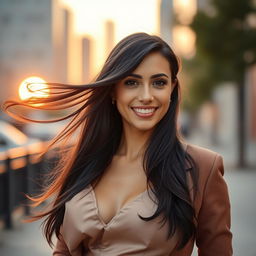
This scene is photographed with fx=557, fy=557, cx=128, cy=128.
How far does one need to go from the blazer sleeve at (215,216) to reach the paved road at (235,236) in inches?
166

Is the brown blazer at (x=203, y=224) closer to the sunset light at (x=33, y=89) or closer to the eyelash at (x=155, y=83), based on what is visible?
the eyelash at (x=155, y=83)


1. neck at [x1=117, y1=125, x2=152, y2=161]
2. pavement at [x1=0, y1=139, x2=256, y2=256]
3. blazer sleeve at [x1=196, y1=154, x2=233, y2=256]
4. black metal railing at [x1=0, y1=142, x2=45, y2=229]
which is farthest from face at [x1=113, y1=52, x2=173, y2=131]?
black metal railing at [x1=0, y1=142, x2=45, y2=229]

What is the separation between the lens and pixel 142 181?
2436mm

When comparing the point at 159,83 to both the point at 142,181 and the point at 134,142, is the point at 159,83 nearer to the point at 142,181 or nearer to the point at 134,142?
the point at 134,142

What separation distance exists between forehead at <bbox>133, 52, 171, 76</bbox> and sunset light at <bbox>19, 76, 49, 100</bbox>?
522 mm

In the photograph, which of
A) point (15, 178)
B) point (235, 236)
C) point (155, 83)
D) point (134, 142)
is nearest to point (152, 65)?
point (155, 83)

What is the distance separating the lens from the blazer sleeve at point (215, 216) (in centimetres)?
228

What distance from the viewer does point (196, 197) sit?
2275 millimetres

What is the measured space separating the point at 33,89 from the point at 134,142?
56cm

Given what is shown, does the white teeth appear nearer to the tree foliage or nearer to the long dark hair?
the long dark hair

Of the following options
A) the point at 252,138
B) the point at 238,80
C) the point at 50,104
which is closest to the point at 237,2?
the point at 238,80

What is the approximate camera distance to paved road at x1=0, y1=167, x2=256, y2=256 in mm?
6516

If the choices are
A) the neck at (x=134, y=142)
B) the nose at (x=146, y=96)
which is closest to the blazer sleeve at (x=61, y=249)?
the neck at (x=134, y=142)

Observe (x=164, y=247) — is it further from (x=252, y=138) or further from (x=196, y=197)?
(x=252, y=138)
